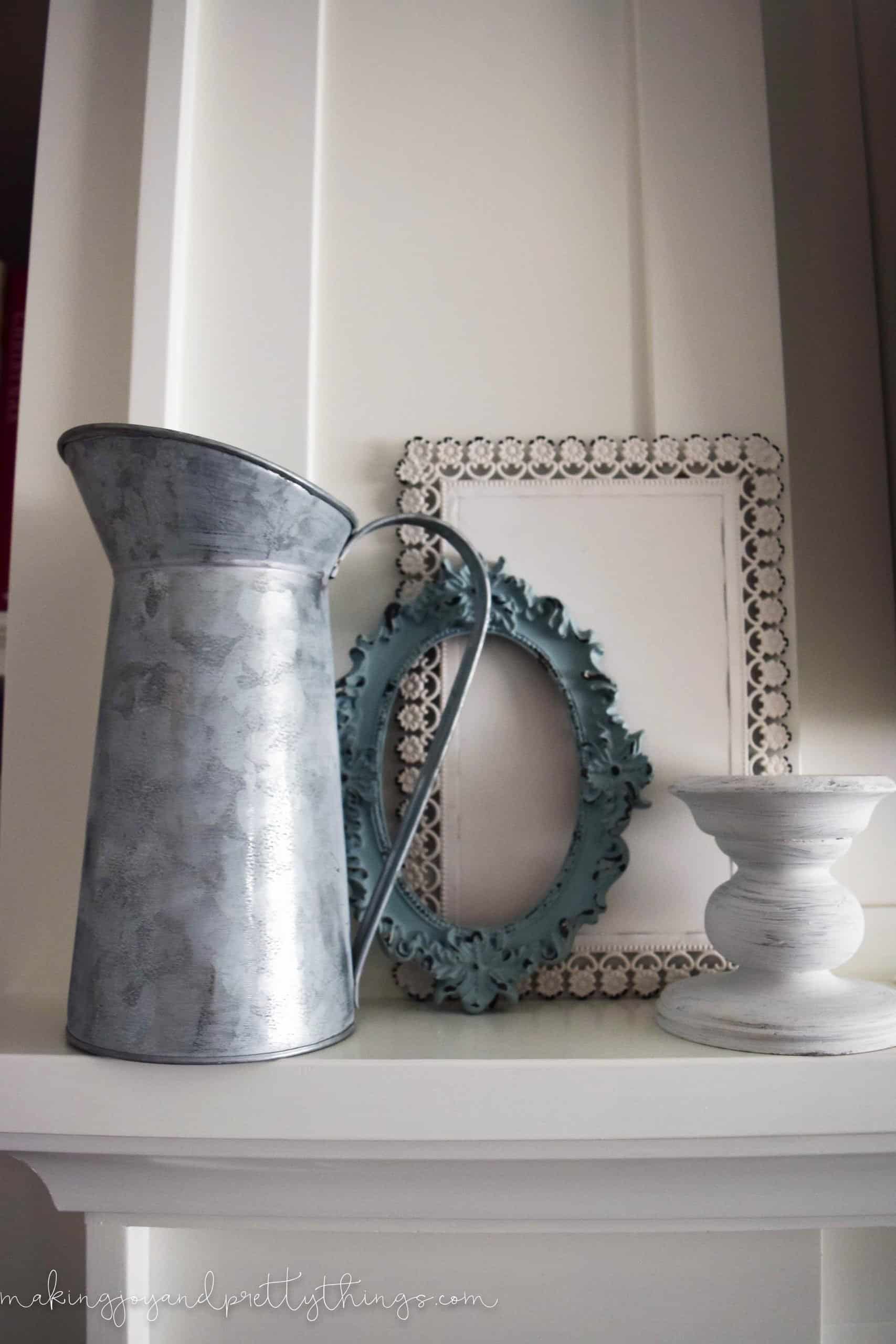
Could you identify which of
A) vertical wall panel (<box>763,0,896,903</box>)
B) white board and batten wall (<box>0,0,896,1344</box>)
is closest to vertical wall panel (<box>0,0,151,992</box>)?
white board and batten wall (<box>0,0,896,1344</box>)

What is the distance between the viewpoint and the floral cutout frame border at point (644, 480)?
27.9 inches

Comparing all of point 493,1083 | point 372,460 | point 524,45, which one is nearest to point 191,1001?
point 493,1083

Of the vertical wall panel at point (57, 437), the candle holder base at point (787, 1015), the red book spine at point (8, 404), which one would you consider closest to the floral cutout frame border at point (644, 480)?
the candle holder base at point (787, 1015)

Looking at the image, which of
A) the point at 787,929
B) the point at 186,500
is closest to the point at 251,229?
the point at 186,500

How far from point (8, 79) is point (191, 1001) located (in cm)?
97

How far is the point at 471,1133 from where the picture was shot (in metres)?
0.53

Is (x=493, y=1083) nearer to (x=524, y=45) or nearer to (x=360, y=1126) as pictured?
(x=360, y=1126)

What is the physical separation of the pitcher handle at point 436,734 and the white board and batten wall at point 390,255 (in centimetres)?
13

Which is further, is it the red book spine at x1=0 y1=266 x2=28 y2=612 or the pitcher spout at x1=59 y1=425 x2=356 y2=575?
the red book spine at x1=0 y1=266 x2=28 y2=612

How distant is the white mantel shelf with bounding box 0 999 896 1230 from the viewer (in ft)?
1.74

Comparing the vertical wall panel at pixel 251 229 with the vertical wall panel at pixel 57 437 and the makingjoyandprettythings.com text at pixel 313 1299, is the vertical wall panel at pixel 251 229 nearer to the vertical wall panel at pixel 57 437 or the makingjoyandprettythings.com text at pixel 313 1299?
the vertical wall panel at pixel 57 437

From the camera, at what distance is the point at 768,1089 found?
535mm

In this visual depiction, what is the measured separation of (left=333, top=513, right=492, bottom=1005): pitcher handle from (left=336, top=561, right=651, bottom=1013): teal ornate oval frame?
64 mm

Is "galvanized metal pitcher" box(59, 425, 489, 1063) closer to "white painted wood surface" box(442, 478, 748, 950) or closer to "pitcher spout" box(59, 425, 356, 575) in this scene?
"pitcher spout" box(59, 425, 356, 575)
